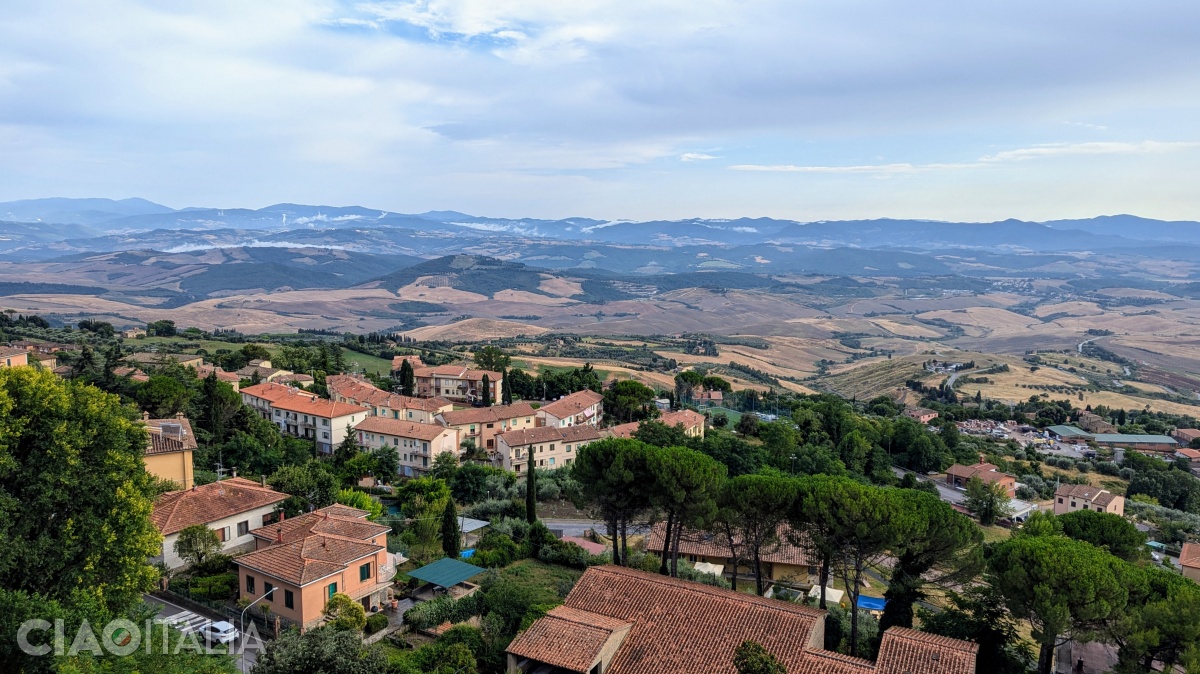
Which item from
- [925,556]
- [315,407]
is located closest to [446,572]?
[925,556]

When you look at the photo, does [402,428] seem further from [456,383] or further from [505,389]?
[505,389]

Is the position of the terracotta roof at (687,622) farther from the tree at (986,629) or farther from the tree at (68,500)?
the tree at (68,500)

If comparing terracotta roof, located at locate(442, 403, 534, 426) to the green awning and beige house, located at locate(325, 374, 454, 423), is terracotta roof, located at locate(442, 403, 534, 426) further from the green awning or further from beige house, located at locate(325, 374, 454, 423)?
the green awning

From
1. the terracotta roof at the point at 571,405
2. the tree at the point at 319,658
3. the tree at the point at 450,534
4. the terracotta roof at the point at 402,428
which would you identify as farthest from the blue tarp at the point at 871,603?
the terracotta roof at the point at 571,405

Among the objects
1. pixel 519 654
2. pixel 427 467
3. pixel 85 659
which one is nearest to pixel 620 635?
pixel 519 654

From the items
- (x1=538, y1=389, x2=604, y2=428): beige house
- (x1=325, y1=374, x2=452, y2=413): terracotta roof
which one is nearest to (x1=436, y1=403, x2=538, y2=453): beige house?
(x1=538, y1=389, x2=604, y2=428): beige house
